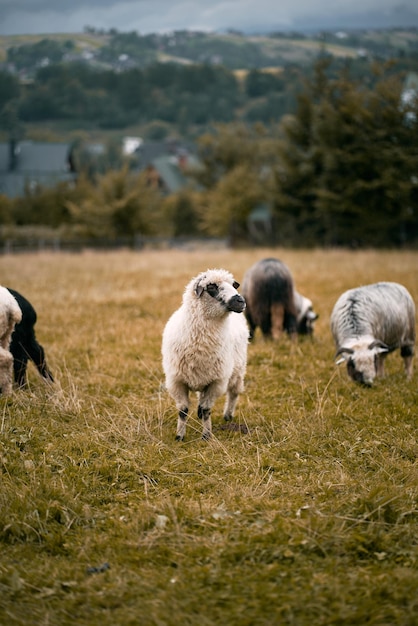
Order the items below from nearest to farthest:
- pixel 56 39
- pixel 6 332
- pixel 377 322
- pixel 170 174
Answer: pixel 6 332 < pixel 377 322 < pixel 56 39 < pixel 170 174

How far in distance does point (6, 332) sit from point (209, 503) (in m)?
3.53

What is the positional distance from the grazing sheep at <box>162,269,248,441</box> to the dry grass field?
324 mm

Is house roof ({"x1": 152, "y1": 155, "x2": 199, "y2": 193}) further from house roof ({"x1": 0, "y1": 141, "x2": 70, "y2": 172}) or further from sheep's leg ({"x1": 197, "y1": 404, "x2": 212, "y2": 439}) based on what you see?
sheep's leg ({"x1": 197, "y1": 404, "x2": 212, "y2": 439})

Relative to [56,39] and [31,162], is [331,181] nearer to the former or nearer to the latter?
[31,162]

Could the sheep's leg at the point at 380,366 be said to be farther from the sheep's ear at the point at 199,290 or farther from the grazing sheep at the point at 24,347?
the grazing sheep at the point at 24,347

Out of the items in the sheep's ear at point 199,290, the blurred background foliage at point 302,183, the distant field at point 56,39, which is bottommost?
the blurred background foliage at point 302,183

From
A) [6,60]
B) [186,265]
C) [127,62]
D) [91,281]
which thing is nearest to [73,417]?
[91,281]

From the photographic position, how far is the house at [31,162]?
5484cm

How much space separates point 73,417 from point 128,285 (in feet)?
36.7

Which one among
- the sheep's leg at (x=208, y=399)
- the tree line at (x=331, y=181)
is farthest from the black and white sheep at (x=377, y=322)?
the tree line at (x=331, y=181)

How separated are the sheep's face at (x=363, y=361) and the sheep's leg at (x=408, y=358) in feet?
2.35

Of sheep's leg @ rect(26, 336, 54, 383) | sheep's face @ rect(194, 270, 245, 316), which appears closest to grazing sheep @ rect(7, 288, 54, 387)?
sheep's leg @ rect(26, 336, 54, 383)

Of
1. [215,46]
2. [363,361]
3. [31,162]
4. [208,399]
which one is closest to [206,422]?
[208,399]

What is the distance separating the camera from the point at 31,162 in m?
58.2
